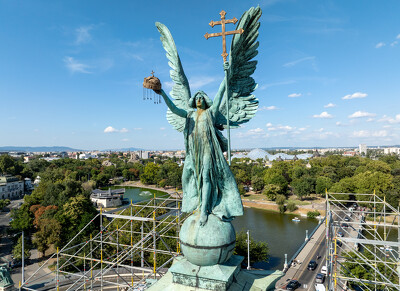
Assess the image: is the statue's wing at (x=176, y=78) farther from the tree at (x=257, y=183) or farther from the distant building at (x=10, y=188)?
the distant building at (x=10, y=188)

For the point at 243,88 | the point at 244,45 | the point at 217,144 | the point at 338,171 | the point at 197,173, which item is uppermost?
the point at 244,45

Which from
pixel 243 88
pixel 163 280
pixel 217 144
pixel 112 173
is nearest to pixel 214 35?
pixel 243 88

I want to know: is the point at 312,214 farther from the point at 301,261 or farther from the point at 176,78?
the point at 176,78

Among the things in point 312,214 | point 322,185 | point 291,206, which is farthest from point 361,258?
point 322,185

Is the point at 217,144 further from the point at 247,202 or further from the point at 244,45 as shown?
the point at 247,202

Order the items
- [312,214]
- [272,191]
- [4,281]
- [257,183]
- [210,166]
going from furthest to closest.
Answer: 1. [257,183]
2. [272,191]
3. [312,214]
4. [4,281]
5. [210,166]

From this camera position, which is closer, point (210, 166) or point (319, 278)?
point (210, 166)

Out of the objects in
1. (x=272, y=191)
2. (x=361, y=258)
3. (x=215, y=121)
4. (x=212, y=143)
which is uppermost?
(x=215, y=121)
